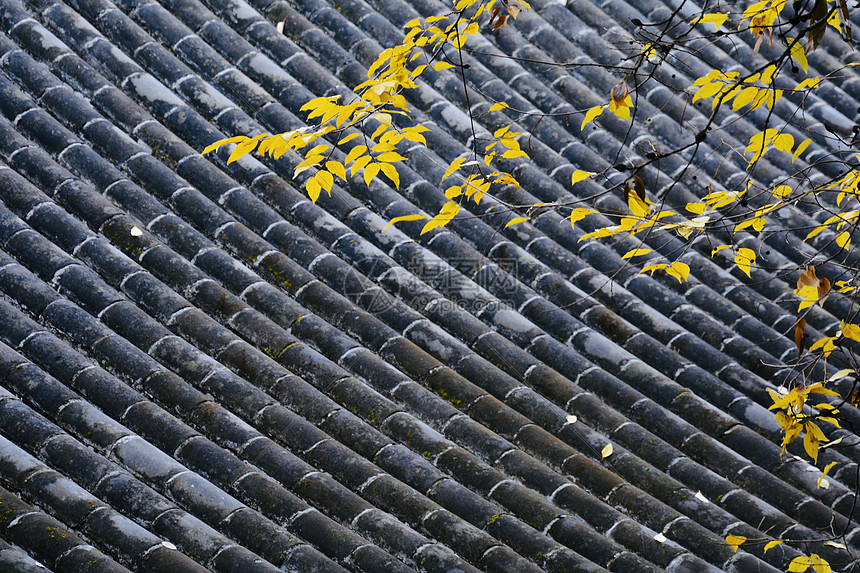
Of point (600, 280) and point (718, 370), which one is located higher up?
point (600, 280)

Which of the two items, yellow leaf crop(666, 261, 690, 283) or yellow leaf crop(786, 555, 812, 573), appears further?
yellow leaf crop(666, 261, 690, 283)

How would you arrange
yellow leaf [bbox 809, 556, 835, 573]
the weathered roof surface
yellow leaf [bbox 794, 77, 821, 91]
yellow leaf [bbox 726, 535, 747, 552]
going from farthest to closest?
yellow leaf [bbox 726, 535, 747, 552] < the weathered roof surface < yellow leaf [bbox 794, 77, 821, 91] < yellow leaf [bbox 809, 556, 835, 573]

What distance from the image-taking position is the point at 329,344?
3.91 m

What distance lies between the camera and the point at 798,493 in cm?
401

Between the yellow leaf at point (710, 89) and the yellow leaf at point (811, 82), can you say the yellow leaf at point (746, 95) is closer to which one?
the yellow leaf at point (710, 89)

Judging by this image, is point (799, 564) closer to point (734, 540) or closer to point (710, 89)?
point (734, 540)

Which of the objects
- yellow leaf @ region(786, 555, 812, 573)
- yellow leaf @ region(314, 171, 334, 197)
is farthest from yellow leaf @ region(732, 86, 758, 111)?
yellow leaf @ region(786, 555, 812, 573)

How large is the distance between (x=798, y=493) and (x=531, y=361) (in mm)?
1577

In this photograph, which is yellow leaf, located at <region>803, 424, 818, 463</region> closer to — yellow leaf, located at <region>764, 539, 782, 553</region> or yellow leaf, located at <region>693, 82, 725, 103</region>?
yellow leaf, located at <region>764, 539, 782, 553</region>

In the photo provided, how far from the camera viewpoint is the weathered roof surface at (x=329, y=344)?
3.20 m

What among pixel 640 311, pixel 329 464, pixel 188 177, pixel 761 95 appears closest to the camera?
pixel 761 95

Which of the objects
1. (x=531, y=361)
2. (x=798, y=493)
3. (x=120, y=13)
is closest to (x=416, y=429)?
(x=531, y=361)

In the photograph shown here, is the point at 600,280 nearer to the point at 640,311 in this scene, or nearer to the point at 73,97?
the point at 640,311

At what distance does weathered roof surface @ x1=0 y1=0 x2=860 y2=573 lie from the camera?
3203mm
